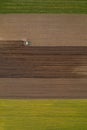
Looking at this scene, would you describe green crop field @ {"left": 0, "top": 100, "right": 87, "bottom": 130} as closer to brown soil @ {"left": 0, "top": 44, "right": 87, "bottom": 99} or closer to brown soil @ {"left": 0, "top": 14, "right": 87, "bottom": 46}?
brown soil @ {"left": 0, "top": 44, "right": 87, "bottom": 99}

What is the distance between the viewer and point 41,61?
245 inches

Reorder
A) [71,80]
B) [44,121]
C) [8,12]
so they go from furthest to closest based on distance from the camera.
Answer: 1. [8,12]
2. [71,80]
3. [44,121]

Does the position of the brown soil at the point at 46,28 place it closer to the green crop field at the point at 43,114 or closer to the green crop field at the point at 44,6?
the green crop field at the point at 44,6

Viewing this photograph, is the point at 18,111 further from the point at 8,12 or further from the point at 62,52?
the point at 8,12

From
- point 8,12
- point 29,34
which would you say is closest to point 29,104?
point 29,34

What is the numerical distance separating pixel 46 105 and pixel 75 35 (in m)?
1.36

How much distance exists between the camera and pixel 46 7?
661 centimetres

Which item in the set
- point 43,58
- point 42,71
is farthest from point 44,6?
point 42,71

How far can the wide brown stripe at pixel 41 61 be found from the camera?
20.2 feet

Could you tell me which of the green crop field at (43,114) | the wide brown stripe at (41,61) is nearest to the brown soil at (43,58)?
the wide brown stripe at (41,61)

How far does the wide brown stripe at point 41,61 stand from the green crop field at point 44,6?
64 cm

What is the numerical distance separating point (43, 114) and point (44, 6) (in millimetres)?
1962

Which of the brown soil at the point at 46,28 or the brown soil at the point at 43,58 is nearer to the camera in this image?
the brown soil at the point at 43,58

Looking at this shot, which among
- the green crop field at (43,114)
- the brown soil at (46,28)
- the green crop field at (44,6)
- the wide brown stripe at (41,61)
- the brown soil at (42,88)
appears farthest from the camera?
the green crop field at (44,6)
